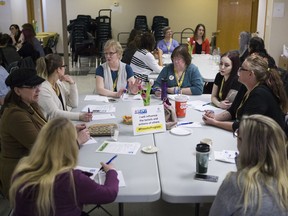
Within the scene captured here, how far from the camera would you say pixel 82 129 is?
97.1 inches

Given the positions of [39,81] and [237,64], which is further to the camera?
[237,64]

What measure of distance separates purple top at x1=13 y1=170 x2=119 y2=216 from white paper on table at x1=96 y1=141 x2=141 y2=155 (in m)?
0.64

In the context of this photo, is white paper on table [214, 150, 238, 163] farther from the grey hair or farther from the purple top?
the grey hair

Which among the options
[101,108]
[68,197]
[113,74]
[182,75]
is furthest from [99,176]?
[182,75]

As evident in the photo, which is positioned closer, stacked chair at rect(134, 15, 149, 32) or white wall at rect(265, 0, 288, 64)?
white wall at rect(265, 0, 288, 64)

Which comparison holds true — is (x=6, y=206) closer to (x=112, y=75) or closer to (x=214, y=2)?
(x=112, y=75)

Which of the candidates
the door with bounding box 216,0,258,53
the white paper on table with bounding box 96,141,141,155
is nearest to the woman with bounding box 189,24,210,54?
the door with bounding box 216,0,258,53

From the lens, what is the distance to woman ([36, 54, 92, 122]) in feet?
9.91

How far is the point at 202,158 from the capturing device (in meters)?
1.96

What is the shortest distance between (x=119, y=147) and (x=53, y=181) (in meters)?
0.91

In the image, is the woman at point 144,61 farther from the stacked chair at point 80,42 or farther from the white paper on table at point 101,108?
the stacked chair at point 80,42

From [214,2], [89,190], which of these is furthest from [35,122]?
→ [214,2]

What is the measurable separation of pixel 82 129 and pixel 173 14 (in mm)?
9925

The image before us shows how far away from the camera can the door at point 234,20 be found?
935 cm
